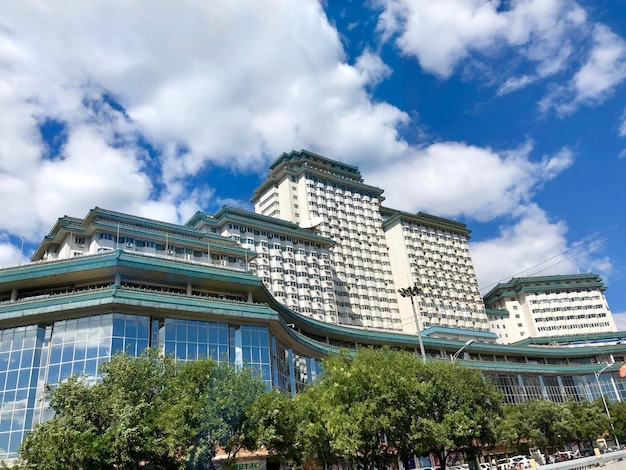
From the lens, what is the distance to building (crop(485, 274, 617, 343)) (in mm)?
148500

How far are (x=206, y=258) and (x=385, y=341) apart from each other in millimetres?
32362

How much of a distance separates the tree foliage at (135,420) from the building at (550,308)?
133092mm

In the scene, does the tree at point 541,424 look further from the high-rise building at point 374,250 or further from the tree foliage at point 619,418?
the high-rise building at point 374,250

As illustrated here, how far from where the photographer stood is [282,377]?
54312mm

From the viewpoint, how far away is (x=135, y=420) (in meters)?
25.5

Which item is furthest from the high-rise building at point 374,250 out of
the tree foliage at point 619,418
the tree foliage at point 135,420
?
the tree foliage at point 135,420

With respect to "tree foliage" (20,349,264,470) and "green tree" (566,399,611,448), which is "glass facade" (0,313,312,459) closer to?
"tree foliage" (20,349,264,470)

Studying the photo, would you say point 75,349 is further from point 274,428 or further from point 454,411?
point 454,411

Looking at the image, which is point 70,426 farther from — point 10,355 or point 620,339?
point 620,339

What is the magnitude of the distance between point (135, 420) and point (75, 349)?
2035 cm

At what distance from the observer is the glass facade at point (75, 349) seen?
4053 centimetres

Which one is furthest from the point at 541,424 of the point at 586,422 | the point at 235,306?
the point at 235,306

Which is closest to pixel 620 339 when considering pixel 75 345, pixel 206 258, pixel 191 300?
pixel 206 258

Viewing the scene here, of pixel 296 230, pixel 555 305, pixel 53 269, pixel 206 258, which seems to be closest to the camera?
pixel 53 269
